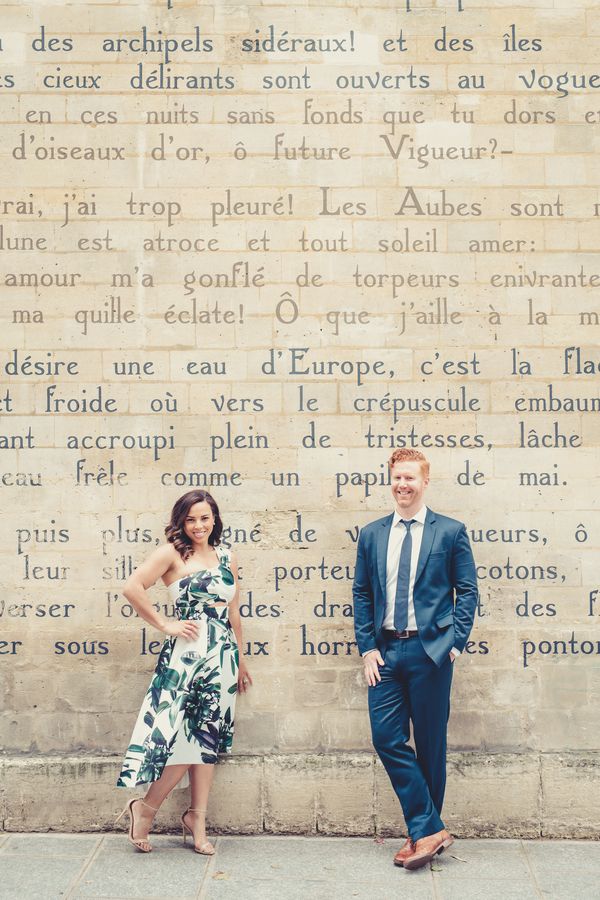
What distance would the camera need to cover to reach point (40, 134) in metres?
5.57

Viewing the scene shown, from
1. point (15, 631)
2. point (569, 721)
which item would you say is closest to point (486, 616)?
point (569, 721)

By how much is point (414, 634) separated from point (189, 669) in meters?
1.21

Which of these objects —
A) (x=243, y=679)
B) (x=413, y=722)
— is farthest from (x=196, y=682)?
(x=413, y=722)

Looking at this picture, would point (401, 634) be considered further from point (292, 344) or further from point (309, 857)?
point (292, 344)

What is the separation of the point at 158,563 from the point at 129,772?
109 centimetres

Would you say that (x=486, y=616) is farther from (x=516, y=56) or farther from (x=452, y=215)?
(x=516, y=56)

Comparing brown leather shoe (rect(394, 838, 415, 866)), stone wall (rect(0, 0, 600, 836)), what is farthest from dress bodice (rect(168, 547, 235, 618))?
brown leather shoe (rect(394, 838, 415, 866))

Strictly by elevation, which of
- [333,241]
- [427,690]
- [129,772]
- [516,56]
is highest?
[516,56]

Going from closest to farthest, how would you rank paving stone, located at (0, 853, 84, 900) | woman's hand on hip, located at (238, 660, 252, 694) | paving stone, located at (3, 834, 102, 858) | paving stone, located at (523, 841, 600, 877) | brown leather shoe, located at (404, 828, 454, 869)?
paving stone, located at (0, 853, 84, 900), brown leather shoe, located at (404, 828, 454, 869), paving stone, located at (523, 841, 600, 877), paving stone, located at (3, 834, 102, 858), woman's hand on hip, located at (238, 660, 252, 694)

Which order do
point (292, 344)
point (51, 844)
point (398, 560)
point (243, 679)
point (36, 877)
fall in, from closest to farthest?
point (36, 877) → point (398, 560) → point (51, 844) → point (243, 679) → point (292, 344)

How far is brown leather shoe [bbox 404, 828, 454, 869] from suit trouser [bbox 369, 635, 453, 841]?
3cm

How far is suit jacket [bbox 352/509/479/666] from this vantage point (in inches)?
186

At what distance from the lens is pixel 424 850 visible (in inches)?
185

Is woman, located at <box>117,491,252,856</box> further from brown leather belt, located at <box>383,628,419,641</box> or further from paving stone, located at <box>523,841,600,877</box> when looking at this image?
paving stone, located at <box>523,841,600,877</box>
